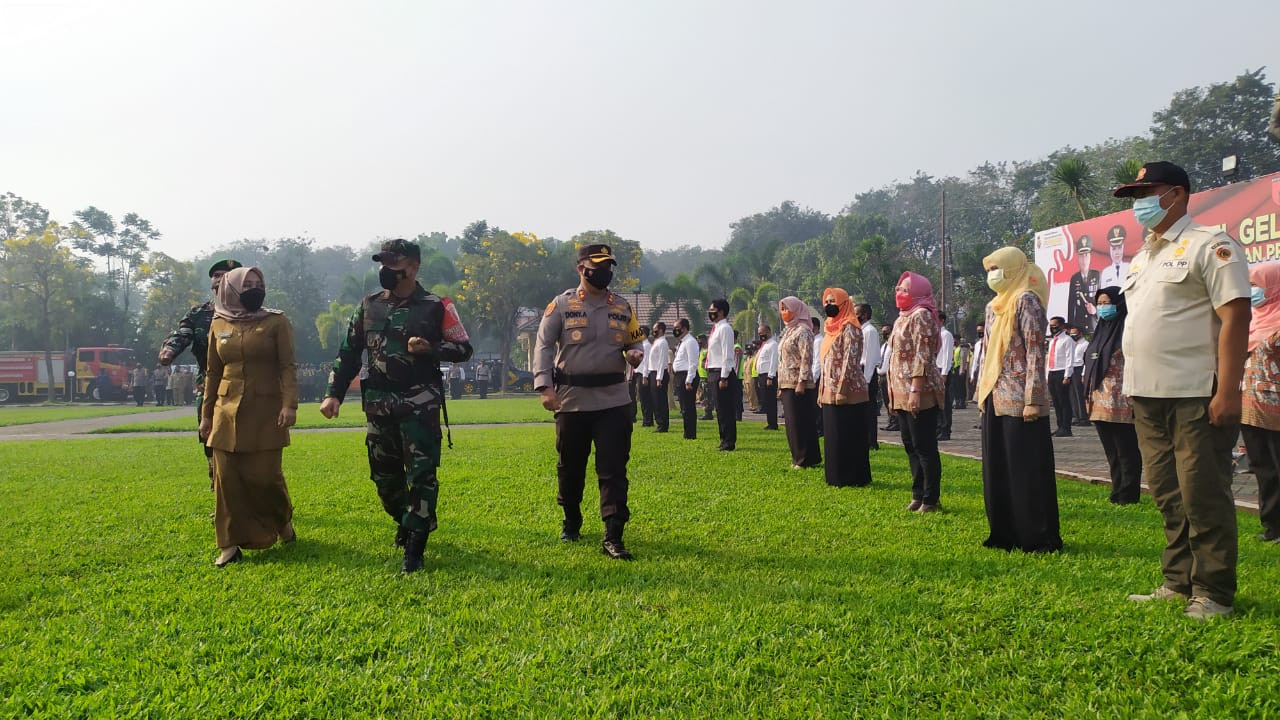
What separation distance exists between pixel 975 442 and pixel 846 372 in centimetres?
586

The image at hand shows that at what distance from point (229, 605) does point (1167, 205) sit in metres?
5.28

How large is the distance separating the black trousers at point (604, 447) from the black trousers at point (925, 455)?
268cm

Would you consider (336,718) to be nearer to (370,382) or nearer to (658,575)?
A: (658,575)

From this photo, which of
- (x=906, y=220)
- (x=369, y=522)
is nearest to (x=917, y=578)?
(x=369, y=522)

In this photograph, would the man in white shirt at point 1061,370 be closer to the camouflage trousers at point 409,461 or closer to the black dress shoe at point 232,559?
the camouflage trousers at point 409,461

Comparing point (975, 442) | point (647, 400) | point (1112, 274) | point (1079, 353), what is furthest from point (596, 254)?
point (1112, 274)

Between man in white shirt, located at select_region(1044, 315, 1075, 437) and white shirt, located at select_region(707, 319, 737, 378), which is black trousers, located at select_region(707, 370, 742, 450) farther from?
man in white shirt, located at select_region(1044, 315, 1075, 437)

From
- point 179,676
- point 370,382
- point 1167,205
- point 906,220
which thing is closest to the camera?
point 179,676

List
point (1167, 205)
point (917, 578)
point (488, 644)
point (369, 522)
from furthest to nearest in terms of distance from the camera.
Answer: point (369, 522)
point (917, 578)
point (1167, 205)
point (488, 644)

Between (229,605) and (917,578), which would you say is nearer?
(229,605)

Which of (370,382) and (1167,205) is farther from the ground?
(1167,205)

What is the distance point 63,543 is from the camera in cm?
557

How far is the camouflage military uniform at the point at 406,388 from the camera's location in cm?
491

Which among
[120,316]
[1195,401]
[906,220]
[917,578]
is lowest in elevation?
[917,578]
